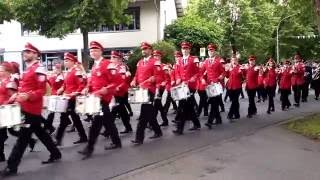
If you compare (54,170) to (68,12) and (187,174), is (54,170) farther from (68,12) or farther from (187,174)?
(68,12)

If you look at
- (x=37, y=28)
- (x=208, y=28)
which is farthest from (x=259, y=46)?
(x=37, y=28)

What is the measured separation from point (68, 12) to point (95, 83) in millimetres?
24456

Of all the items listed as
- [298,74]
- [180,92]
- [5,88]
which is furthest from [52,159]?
[298,74]

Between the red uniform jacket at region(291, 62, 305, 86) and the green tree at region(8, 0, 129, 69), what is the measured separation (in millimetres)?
12818

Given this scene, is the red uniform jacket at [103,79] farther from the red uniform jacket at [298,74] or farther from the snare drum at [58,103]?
the red uniform jacket at [298,74]

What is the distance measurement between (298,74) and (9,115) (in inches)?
634

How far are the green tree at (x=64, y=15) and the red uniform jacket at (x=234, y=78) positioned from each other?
17.2 m

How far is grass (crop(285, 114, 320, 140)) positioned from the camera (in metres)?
13.2

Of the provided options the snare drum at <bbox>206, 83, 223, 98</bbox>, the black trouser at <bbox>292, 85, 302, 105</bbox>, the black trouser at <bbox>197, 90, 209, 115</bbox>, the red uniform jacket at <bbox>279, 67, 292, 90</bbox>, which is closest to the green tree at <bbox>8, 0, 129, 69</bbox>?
the black trouser at <bbox>292, 85, 302, 105</bbox>

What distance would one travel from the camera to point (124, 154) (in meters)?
10.5

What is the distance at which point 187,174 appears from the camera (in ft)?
29.1

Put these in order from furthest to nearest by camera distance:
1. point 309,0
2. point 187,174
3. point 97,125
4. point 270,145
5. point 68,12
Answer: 1. point 68,12
2. point 309,0
3. point 270,145
4. point 97,125
5. point 187,174

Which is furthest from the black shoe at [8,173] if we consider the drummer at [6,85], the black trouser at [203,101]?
the black trouser at [203,101]

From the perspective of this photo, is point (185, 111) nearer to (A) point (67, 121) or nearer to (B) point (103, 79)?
(A) point (67, 121)
